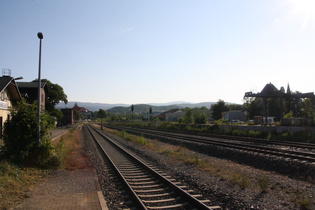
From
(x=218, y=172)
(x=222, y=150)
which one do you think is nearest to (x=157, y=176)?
(x=218, y=172)

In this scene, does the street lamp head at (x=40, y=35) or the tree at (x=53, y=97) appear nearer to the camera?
the street lamp head at (x=40, y=35)

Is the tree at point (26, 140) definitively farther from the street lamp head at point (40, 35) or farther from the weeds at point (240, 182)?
the weeds at point (240, 182)

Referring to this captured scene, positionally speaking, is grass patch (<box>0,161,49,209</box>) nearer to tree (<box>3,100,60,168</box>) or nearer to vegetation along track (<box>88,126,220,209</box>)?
tree (<box>3,100,60,168</box>)

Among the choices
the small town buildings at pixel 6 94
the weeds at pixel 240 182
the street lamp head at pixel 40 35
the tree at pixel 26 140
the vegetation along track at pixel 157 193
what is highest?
the street lamp head at pixel 40 35

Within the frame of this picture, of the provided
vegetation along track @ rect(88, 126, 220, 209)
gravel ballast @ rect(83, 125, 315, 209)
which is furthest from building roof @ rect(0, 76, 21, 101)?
vegetation along track @ rect(88, 126, 220, 209)

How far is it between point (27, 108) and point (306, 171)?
12.2 metres

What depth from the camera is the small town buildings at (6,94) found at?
25.8 meters

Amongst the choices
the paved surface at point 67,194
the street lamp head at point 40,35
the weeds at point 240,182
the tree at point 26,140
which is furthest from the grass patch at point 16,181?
the weeds at point 240,182

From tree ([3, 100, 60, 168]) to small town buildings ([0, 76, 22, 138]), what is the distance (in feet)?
47.8

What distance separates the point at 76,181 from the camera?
9680 millimetres

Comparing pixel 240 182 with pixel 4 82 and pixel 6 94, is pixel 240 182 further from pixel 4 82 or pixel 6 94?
pixel 6 94

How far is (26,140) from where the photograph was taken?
11422 mm

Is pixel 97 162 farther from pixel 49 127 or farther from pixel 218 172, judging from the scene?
pixel 218 172

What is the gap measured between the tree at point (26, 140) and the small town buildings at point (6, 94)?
1457cm
